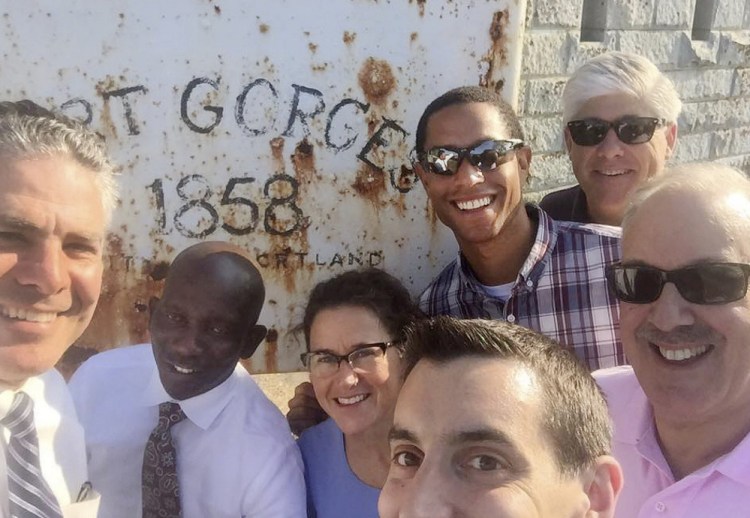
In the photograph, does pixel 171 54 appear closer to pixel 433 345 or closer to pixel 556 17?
pixel 433 345

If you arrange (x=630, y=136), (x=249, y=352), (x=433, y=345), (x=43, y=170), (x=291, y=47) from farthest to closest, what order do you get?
1. (x=630, y=136)
2. (x=291, y=47)
3. (x=249, y=352)
4. (x=433, y=345)
5. (x=43, y=170)

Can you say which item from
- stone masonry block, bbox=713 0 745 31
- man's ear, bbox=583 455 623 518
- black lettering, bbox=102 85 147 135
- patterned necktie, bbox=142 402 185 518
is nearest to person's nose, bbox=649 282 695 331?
man's ear, bbox=583 455 623 518

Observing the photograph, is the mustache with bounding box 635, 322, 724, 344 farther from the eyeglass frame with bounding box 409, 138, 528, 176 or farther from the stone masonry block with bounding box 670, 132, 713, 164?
the stone masonry block with bounding box 670, 132, 713, 164

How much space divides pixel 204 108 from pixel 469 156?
804 mm

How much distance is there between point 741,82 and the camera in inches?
160

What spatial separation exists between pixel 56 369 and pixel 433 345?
739 millimetres

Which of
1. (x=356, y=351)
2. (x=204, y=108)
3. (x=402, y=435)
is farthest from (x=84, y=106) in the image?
(x=402, y=435)

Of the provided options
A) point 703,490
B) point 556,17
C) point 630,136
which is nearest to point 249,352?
point 703,490

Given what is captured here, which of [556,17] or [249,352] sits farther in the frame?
[556,17]

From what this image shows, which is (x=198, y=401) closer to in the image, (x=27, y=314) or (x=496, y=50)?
(x=27, y=314)

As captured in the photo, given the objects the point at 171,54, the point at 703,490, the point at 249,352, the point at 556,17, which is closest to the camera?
the point at 703,490

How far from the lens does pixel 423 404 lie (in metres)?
1.28

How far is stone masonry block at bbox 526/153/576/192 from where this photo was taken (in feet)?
10.7

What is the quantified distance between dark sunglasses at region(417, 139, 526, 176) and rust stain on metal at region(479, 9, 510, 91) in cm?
46
